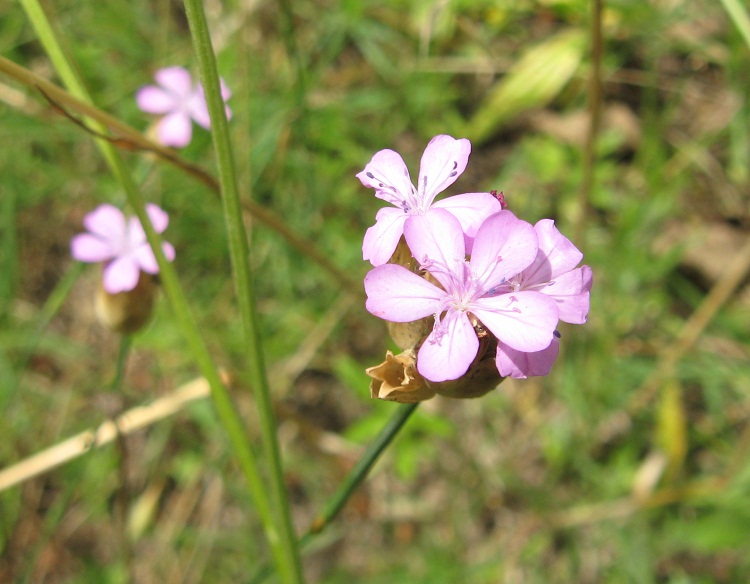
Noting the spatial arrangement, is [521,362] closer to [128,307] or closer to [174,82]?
[128,307]

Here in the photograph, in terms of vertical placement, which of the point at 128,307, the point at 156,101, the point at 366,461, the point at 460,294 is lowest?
the point at 366,461

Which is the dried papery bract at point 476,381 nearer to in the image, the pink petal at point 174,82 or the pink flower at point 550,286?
the pink flower at point 550,286

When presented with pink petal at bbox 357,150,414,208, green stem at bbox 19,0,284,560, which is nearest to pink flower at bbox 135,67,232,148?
green stem at bbox 19,0,284,560

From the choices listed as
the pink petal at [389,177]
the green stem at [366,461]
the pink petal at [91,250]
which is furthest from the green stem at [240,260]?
the pink petal at [91,250]

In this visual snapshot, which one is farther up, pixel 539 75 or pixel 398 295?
pixel 539 75

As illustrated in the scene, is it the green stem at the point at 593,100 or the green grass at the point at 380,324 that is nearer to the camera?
the green stem at the point at 593,100

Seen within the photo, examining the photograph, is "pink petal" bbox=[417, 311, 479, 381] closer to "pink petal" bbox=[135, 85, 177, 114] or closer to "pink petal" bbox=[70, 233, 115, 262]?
"pink petal" bbox=[70, 233, 115, 262]

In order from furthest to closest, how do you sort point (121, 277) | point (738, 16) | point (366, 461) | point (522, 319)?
point (121, 277) → point (738, 16) → point (366, 461) → point (522, 319)

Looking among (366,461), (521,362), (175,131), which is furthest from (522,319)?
(175,131)
